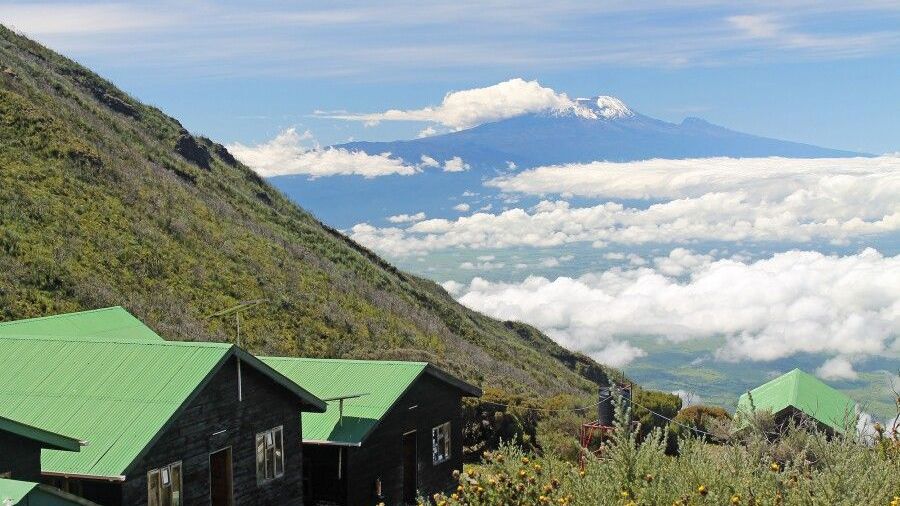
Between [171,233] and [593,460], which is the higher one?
[171,233]

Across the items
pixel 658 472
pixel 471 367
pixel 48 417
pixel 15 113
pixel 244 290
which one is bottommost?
pixel 658 472

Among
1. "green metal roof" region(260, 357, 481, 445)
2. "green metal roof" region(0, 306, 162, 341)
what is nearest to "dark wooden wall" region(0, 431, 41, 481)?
"green metal roof" region(0, 306, 162, 341)

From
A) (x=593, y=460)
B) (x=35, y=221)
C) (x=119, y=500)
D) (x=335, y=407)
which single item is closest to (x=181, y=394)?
(x=119, y=500)

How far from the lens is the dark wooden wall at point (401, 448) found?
2655cm

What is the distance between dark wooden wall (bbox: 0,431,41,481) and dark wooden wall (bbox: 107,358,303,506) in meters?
1.77

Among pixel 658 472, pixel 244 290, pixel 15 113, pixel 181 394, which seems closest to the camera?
pixel 658 472

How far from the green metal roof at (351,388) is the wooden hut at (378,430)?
24 millimetres

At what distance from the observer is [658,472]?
13031 millimetres

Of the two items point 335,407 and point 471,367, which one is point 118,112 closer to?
point 471,367

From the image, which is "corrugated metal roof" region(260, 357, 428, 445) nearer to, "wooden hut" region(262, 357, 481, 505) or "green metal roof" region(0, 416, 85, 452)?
"wooden hut" region(262, 357, 481, 505)

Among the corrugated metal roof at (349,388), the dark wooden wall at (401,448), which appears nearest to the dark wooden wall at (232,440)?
the corrugated metal roof at (349,388)

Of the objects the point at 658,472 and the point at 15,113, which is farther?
the point at 15,113

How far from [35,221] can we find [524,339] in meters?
59.0

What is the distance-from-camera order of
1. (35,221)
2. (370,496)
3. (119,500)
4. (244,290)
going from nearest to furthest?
(119,500) → (370,496) → (35,221) → (244,290)
